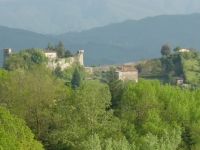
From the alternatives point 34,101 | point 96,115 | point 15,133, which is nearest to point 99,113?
point 96,115

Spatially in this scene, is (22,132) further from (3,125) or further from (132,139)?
(132,139)

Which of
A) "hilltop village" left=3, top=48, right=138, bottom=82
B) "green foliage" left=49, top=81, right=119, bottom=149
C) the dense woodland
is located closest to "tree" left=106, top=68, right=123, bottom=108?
the dense woodland

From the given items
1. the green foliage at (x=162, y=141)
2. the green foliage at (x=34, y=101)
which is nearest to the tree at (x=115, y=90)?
the green foliage at (x=34, y=101)

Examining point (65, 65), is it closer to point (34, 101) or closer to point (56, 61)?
point (56, 61)

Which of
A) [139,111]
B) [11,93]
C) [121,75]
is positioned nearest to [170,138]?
[139,111]

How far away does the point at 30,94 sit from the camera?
96.0ft

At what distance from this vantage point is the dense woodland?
943 inches

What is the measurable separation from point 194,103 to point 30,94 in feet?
38.6

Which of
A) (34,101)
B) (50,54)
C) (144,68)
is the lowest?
(34,101)

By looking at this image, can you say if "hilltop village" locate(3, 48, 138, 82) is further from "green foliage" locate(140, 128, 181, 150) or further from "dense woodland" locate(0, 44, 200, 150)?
"green foliage" locate(140, 128, 181, 150)

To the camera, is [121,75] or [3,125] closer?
[3,125]

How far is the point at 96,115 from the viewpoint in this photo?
27.0m

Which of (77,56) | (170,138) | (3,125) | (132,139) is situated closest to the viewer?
(3,125)

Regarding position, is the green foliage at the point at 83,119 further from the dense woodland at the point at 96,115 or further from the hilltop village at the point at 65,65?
the hilltop village at the point at 65,65
